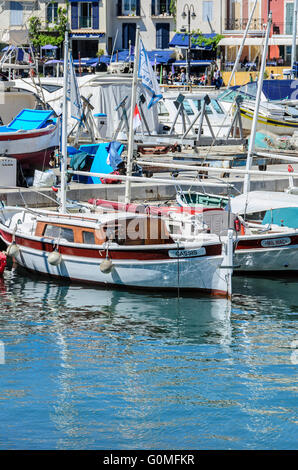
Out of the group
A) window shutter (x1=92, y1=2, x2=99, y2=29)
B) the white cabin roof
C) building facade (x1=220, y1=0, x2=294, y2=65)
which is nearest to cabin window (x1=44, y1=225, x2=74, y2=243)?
the white cabin roof

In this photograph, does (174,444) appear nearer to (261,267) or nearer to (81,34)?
(261,267)

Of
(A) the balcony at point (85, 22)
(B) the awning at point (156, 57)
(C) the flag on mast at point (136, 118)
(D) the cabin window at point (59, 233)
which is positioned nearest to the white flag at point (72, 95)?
(C) the flag on mast at point (136, 118)

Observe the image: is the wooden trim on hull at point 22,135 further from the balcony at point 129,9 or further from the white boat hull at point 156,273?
the balcony at point 129,9

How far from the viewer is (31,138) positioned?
28734 millimetres

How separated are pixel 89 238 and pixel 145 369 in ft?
19.0

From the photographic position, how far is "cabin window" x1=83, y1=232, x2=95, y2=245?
20.3 metres

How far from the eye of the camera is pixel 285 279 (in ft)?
71.9

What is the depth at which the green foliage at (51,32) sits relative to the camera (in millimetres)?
68812

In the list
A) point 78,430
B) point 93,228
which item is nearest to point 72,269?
point 93,228

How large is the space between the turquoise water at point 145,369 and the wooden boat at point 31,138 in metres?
8.19

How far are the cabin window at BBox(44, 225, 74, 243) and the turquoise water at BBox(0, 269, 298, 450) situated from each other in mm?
1176

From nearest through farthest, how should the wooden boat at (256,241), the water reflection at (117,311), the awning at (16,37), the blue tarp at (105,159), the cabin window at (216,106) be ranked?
1. the water reflection at (117,311)
2. the wooden boat at (256,241)
3. the blue tarp at (105,159)
4. the awning at (16,37)
5. the cabin window at (216,106)

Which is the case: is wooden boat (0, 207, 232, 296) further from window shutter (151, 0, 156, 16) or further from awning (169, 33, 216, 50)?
window shutter (151, 0, 156, 16)
